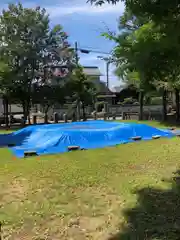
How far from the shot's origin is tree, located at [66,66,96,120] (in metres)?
23.8

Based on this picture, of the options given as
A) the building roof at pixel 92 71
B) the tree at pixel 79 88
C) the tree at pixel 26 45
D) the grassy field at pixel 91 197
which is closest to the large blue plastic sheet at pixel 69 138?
the grassy field at pixel 91 197

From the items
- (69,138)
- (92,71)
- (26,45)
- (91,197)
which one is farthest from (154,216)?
(92,71)

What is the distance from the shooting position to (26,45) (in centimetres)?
2189

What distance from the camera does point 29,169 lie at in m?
7.84

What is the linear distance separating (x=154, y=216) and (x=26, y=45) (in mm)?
19390

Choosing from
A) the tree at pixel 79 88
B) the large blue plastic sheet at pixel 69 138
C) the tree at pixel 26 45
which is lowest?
the large blue plastic sheet at pixel 69 138

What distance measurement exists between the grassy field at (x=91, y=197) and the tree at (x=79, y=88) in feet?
49.3

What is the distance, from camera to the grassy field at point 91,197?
161 inches

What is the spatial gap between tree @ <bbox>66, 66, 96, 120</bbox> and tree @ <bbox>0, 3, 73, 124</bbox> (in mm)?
2005

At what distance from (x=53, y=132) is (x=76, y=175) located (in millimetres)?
6427

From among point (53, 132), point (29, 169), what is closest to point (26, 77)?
point (53, 132)

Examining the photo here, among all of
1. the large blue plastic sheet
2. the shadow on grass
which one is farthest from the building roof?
the shadow on grass

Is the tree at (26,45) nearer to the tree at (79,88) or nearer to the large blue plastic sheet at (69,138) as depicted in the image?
the tree at (79,88)

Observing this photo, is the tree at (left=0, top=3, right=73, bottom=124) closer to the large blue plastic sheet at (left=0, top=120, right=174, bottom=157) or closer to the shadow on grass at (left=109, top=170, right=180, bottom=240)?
the large blue plastic sheet at (left=0, top=120, right=174, bottom=157)
